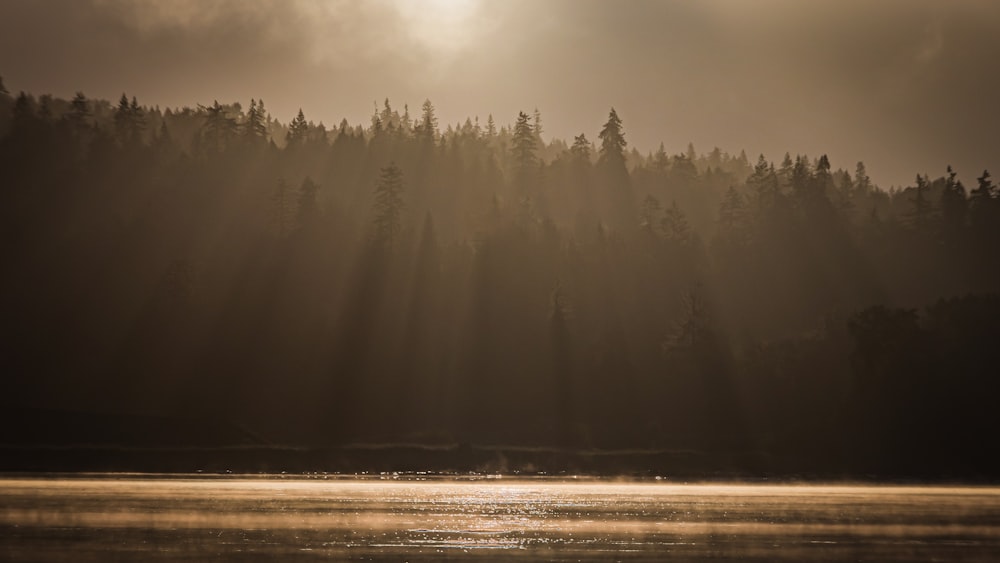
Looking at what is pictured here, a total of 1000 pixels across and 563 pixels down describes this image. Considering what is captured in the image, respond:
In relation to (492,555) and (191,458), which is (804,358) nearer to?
(191,458)

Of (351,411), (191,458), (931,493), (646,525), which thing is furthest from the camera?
(351,411)

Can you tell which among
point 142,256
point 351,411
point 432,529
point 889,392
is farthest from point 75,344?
point 432,529

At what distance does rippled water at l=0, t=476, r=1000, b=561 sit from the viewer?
3812 centimetres

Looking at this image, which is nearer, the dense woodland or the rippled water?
the rippled water

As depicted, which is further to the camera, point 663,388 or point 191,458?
point 663,388

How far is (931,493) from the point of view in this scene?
88562mm

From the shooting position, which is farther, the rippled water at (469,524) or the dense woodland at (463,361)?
the dense woodland at (463,361)

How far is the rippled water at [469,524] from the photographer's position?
3812 centimetres

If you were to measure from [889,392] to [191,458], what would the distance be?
92.6 meters

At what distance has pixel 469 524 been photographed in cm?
4916

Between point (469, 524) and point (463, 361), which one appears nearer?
point (469, 524)

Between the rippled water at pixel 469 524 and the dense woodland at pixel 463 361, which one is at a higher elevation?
the dense woodland at pixel 463 361

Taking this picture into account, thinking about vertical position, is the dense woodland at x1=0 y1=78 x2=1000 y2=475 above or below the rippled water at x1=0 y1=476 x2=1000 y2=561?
above

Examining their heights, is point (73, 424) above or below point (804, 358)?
below
